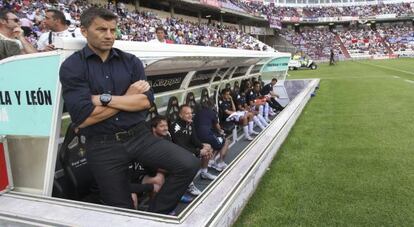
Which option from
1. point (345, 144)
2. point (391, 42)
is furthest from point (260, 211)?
point (391, 42)

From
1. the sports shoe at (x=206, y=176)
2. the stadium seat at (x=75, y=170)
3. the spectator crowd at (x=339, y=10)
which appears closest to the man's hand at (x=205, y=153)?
the sports shoe at (x=206, y=176)

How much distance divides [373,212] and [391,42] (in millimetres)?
68939

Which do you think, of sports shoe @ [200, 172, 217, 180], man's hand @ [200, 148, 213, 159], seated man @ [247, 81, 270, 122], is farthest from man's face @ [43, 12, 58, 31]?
seated man @ [247, 81, 270, 122]

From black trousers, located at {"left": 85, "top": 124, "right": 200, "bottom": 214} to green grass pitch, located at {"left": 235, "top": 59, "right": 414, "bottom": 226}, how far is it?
0.97 m

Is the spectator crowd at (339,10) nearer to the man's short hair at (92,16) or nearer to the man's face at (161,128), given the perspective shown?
the man's face at (161,128)

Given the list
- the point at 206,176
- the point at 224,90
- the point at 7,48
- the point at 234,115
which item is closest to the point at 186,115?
the point at 206,176

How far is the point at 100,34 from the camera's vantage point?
3145 mm

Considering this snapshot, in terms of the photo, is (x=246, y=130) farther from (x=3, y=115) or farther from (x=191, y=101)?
(x=3, y=115)

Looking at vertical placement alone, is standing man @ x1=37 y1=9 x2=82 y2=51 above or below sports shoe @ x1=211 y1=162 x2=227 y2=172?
above

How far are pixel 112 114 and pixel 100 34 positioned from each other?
2.11 ft

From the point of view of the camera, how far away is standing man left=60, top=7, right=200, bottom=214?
10.1ft

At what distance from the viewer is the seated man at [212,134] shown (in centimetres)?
636

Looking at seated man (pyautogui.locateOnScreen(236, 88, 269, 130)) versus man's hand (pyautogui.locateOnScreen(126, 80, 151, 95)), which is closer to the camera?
man's hand (pyautogui.locateOnScreen(126, 80, 151, 95))

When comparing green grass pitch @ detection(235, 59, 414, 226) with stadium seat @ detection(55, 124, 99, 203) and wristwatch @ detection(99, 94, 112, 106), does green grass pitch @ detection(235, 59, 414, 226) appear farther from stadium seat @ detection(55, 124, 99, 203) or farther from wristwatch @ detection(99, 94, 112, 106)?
wristwatch @ detection(99, 94, 112, 106)
